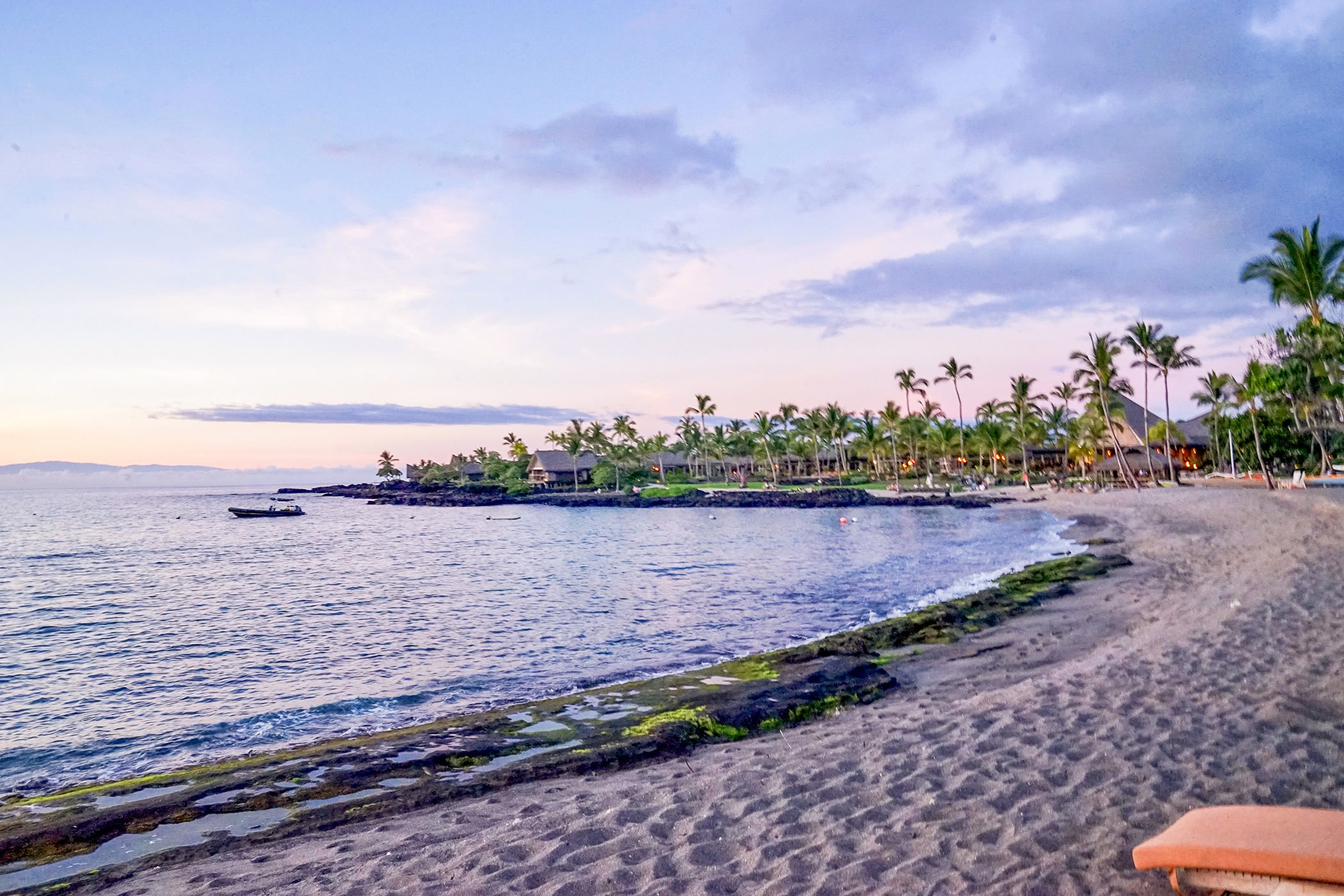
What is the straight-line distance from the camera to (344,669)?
12961mm

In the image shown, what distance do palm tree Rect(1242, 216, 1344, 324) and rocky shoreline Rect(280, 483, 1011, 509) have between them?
25618 mm

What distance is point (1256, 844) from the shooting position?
10.5 feet

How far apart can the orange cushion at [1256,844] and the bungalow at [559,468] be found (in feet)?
300

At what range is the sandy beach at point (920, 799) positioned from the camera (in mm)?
4133

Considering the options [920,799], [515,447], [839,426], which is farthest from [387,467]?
[920,799]

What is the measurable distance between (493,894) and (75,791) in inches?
244

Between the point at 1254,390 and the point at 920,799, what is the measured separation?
107ft

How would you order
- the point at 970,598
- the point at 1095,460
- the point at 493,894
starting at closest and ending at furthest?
the point at 493,894 → the point at 970,598 → the point at 1095,460

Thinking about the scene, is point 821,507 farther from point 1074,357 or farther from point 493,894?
point 493,894

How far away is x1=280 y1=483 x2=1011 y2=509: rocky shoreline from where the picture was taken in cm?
5722

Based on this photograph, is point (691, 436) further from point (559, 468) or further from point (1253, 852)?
point (1253, 852)

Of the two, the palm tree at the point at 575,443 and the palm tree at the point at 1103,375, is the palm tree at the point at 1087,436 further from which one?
the palm tree at the point at 575,443

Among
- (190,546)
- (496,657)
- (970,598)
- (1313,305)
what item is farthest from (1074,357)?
(190,546)

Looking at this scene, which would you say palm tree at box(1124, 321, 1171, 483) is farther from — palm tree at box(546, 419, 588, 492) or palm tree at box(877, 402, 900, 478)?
palm tree at box(546, 419, 588, 492)
